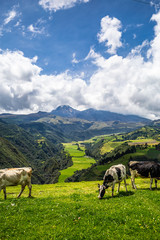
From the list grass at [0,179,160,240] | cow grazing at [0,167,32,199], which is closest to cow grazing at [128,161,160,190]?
grass at [0,179,160,240]

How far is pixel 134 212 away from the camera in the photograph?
12.5 meters

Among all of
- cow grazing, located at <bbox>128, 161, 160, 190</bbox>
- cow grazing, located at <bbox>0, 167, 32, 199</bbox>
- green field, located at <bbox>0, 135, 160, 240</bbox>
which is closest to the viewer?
green field, located at <bbox>0, 135, 160, 240</bbox>

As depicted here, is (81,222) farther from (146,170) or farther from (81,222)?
(146,170)

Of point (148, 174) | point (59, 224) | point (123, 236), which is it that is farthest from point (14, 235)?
point (148, 174)

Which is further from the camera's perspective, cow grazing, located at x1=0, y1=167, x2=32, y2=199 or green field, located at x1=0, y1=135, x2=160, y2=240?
cow grazing, located at x1=0, y1=167, x2=32, y2=199

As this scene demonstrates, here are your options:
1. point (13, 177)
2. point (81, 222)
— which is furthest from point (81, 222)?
point (13, 177)

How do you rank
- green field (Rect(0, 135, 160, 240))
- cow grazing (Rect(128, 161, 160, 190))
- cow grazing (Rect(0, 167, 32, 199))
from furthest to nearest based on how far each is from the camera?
cow grazing (Rect(128, 161, 160, 190)) → cow grazing (Rect(0, 167, 32, 199)) → green field (Rect(0, 135, 160, 240))

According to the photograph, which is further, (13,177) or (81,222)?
(13,177)

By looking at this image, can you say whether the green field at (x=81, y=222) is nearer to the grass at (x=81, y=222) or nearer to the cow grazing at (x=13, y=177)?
the grass at (x=81, y=222)

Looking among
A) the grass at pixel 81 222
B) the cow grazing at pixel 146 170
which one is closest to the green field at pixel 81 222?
the grass at pixel 81 222

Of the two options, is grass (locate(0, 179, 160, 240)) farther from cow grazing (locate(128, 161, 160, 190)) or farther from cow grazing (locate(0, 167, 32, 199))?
cow grazing (locate(128, 161, 160, 190))

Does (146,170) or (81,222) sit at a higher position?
(146,170)

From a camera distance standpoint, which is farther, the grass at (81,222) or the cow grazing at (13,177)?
the cow grazing at (13,177)

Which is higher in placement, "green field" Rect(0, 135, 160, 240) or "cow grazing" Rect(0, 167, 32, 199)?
"cow grazing" Rect(0, 167, 32, 199)
